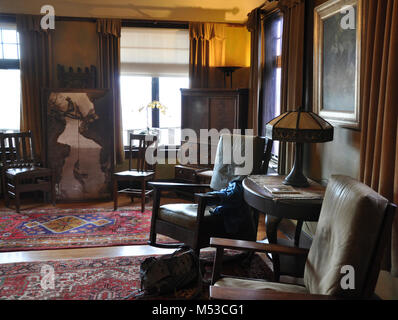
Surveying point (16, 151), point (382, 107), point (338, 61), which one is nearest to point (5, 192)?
point (16, 151)

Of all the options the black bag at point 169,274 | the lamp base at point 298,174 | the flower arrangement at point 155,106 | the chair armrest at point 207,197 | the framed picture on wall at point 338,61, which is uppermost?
the framed picture on wall at point 338,61

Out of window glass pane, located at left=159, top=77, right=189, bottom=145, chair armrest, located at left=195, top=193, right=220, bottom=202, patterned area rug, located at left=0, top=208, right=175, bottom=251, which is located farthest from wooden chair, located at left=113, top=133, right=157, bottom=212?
chair armrest, located at left=195, top=193, right=220, bottom=202

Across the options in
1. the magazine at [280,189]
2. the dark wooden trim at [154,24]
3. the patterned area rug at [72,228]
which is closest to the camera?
the magazine at [280,189]

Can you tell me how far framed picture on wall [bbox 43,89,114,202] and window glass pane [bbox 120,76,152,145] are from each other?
539 millimetres

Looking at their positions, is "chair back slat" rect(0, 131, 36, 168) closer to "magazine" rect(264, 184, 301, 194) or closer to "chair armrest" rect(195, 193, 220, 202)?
"chair armrest" rect(195, 193, 220, 202)

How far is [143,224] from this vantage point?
14.3ft

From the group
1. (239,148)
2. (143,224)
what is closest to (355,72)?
(239,148)

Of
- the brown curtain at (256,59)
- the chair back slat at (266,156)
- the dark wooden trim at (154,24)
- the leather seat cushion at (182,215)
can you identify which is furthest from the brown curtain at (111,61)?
the chair back slat at (266,156)

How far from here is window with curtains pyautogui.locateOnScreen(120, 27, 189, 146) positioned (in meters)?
5.65

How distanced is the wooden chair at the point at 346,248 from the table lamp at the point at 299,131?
818mm

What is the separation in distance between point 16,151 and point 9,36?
5.29 ft

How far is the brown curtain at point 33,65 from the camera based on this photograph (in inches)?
208

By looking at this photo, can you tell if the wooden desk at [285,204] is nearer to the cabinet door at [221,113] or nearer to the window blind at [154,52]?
the cabinet door at [221,113]
